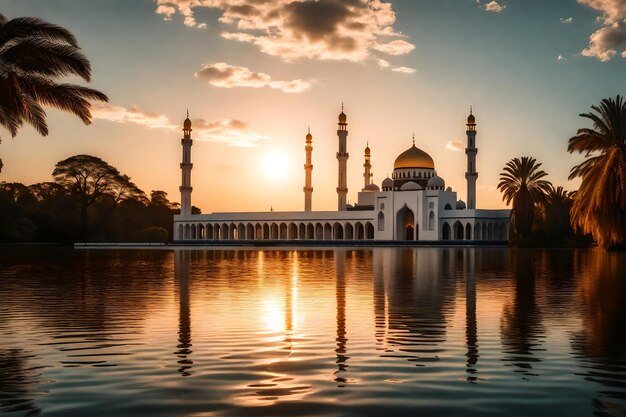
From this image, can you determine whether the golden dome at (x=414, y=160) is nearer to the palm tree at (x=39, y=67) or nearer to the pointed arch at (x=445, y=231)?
the pointed arch at (x=445, y=231)

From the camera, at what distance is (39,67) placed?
2097 centimetres

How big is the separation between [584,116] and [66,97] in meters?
32.7

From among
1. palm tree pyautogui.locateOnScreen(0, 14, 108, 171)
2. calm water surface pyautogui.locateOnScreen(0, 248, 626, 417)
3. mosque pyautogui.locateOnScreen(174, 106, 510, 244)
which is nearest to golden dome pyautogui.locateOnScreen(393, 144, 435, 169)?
mosque pyautogui.locateOnScreen(174, 106, 510, 244)

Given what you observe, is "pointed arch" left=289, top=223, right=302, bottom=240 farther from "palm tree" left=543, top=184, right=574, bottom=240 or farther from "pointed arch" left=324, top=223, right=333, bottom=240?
"palm tree" left=543, top=184, right=574, bottom=240

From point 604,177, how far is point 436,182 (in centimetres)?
4226

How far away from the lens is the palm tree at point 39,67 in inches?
799

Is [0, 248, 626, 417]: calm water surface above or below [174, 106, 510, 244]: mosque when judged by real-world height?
below

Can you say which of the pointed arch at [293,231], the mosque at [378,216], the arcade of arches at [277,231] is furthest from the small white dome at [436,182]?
the pointed arch at [293,231]

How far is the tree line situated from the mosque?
709cm

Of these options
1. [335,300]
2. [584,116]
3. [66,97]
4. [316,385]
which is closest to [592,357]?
[316,385]

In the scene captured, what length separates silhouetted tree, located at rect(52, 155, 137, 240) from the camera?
77812mm

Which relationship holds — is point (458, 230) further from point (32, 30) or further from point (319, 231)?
point (32, 30)

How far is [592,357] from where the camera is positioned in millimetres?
8055

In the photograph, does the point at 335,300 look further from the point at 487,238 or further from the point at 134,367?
the point at 487,238
